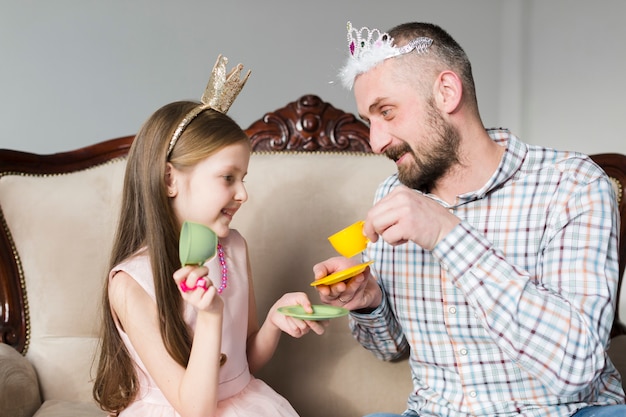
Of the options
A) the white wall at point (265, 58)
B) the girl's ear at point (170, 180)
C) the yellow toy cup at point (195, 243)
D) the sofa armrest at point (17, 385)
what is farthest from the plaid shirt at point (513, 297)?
the white wall at point (265, 58)

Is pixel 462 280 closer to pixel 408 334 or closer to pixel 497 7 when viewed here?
pixel 408 334

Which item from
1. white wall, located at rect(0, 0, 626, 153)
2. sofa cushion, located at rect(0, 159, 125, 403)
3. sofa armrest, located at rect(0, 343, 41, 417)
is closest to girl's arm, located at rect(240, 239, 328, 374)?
sofa cushion, located at rect(0, 159, 125, 403)

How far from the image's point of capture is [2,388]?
1.79 meters

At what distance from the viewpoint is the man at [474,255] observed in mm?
1344

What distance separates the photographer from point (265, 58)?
3.83m

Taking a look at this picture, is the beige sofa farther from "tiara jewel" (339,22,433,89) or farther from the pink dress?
"tiara jewel" (339,22,433,89)

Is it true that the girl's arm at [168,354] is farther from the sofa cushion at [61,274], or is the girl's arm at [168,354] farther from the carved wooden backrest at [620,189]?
the carved wooden backrest at [620,189]

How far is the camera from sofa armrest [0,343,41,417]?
1.81m

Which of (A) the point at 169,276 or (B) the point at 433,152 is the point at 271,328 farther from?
(B) the point at 433,152

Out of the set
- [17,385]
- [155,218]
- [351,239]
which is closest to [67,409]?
[17,385]

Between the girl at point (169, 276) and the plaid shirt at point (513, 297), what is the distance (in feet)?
0.95

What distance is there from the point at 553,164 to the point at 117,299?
0.98 m

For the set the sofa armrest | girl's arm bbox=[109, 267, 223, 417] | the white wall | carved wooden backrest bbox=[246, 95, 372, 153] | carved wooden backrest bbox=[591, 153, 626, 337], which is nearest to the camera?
girl's arm bbox=[109, 267, 223, 417]

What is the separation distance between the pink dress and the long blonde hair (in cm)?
3
